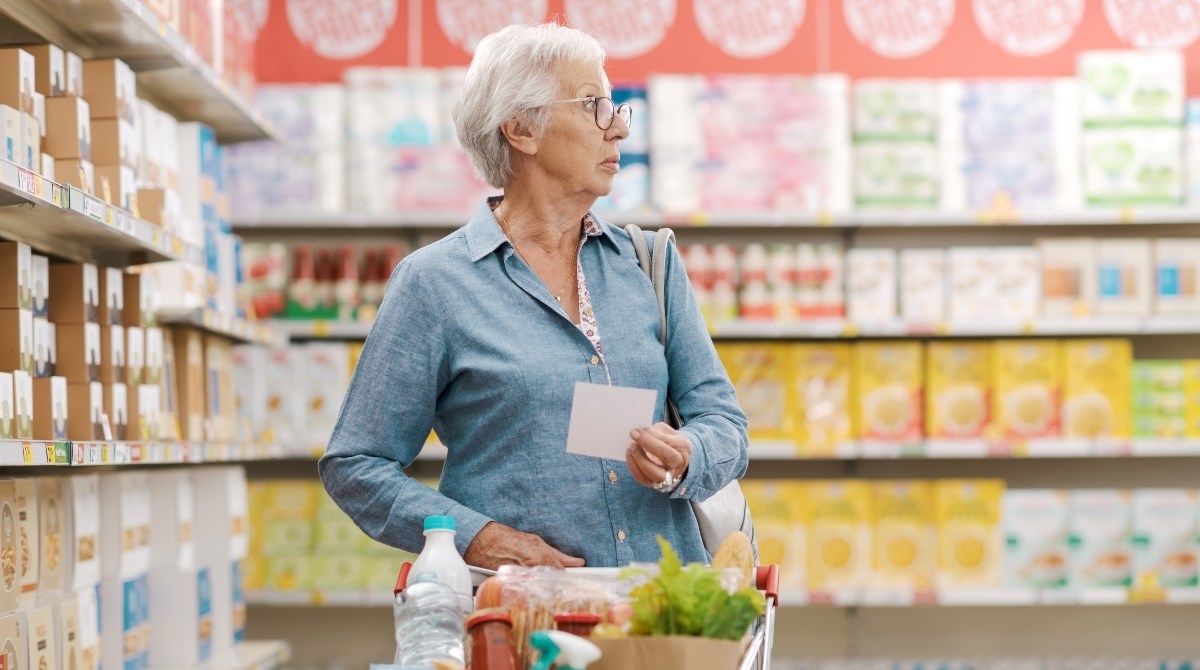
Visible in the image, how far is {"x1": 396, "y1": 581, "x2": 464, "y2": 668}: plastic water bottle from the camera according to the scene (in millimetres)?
1703

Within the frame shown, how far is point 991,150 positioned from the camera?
16.0ft

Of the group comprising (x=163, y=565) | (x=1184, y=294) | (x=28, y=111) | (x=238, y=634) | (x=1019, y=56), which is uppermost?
(x=1019, y=56)

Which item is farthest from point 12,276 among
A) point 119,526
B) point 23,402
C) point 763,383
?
point 763,383

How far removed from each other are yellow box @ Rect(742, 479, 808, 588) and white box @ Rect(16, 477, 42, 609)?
8.60ft

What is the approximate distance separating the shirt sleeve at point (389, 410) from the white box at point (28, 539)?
89 cm

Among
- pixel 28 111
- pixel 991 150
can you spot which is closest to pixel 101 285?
pixel 28 111

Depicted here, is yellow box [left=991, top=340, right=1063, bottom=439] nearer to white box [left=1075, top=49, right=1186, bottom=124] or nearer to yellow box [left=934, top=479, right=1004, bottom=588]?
yellow box [left=934, top=479, right=1004, bottom=588]

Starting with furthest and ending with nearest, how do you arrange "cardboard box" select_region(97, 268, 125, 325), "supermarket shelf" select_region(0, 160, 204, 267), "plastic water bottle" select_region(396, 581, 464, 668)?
"cardboard box" select_region(97, 268, 125, 325)
"supermarket shelf" select_region(0, 160, 204, 267)
"plastic water bottle" select_region(396, 581, 464, 668)

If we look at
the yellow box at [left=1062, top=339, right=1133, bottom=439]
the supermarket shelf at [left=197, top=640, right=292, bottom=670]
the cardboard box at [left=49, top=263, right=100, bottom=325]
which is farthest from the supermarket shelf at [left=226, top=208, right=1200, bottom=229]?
the cardboard box at [left=49, top=263, right=100, bottom=325]

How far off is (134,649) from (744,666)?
2127 millimetres

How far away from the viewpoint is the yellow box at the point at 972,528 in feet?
16.0

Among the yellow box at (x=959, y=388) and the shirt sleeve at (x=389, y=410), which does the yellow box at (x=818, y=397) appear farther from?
the shirt sleeve at (x=389, y=410)

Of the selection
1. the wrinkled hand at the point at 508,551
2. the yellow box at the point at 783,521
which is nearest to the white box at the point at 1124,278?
the yellow box at the point at 783,521

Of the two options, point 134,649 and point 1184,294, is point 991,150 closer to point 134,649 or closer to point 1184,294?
point 1184,294
